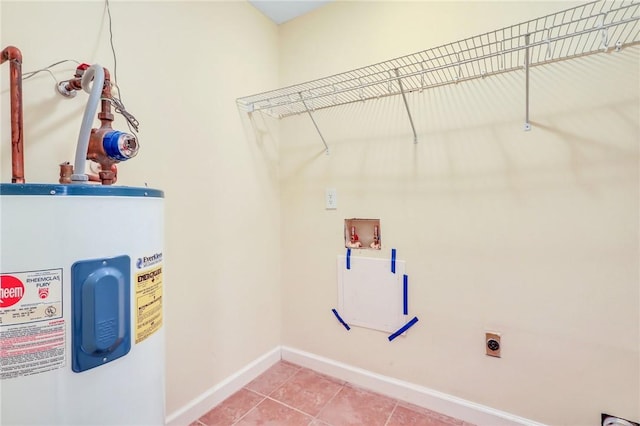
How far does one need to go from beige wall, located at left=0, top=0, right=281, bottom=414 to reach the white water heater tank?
504mm

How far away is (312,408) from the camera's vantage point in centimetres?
163

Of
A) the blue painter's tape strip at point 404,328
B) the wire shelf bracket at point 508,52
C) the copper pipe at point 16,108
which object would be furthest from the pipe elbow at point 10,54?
the blue painter's tape strip at point 404,328

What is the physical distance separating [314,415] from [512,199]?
4.81 feet

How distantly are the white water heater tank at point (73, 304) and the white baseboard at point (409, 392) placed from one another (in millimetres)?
1311

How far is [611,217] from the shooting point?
4.08ft

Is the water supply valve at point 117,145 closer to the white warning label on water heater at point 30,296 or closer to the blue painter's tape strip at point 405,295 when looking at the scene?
the white warning label on water heater at point 30,296

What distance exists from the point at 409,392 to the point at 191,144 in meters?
1.77

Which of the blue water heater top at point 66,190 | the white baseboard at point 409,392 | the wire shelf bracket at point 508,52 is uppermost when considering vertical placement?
the wire shelf bracket at point 508,52

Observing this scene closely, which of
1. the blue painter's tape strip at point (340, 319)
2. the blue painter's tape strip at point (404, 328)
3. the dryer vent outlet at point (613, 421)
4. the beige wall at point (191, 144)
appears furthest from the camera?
the blue painter's tape strip at point (340, 319)

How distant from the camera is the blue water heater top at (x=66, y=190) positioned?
0.63 metres

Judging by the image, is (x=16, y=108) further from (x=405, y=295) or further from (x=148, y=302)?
(x=405, y=295)

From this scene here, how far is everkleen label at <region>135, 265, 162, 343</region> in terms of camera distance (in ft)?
2.66

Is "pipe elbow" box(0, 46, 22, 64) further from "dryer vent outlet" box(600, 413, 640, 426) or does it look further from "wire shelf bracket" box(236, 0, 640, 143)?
"dryer vent outlet" box(600, 413, 640, 426)

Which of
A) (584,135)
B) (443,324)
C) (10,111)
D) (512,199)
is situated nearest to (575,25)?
(584,135)
